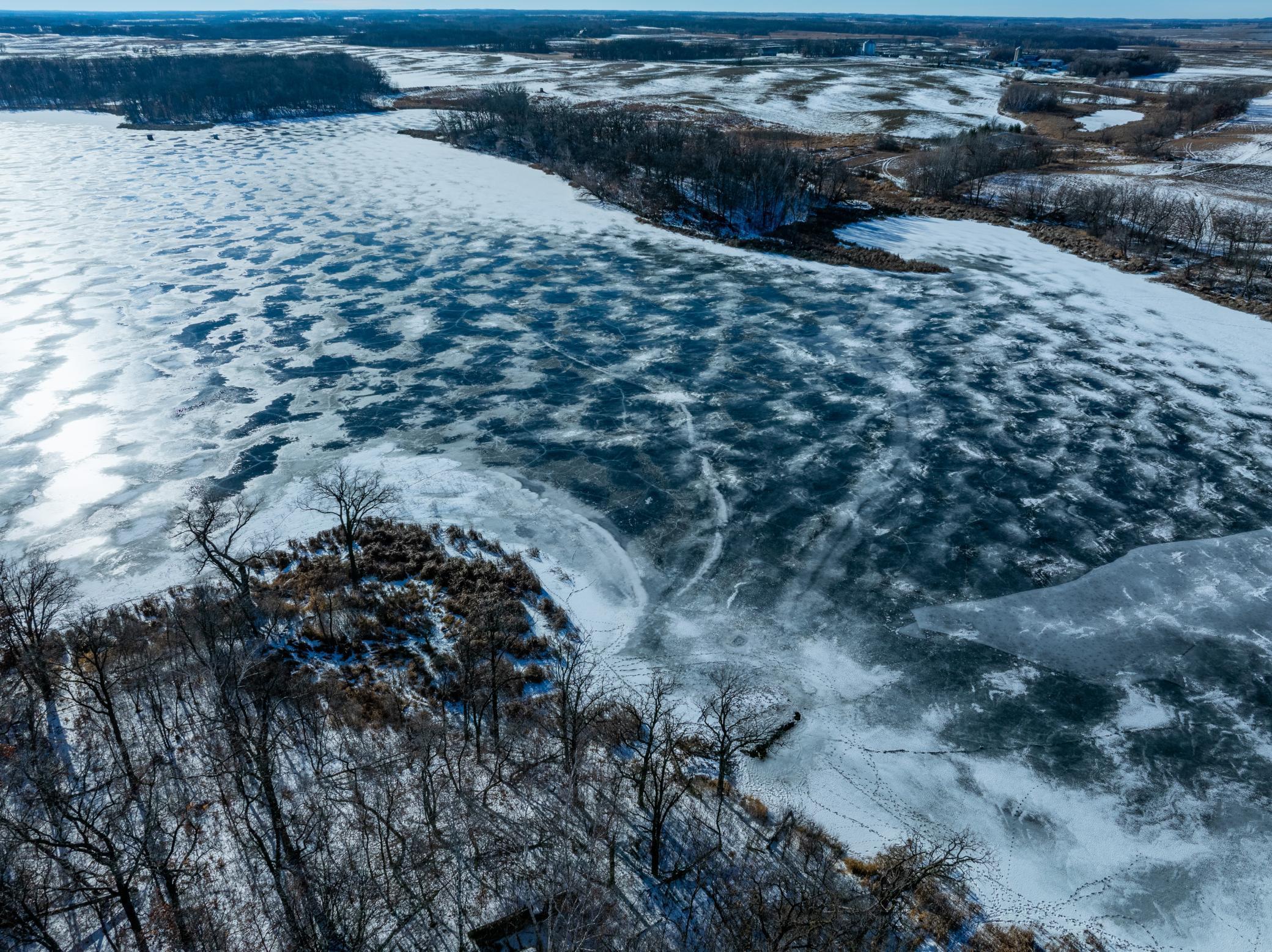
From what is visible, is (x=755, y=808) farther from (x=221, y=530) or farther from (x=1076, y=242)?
(x=1076, y=242)

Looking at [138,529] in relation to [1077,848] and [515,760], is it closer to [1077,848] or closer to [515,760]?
[515,760]

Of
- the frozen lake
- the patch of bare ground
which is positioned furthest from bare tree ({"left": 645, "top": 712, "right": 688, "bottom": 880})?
the patch of bare ground

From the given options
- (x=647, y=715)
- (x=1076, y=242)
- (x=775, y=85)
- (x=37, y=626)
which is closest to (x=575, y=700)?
(x=647, y=715)

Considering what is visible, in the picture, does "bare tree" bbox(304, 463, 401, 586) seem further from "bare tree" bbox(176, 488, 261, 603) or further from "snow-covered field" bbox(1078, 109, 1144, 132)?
"snow-covered field" bbox(1078, 109, 1144, 132)

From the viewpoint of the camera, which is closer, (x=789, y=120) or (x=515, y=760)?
(x=515, y=760)

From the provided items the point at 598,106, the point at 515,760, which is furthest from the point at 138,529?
the point at 598,106

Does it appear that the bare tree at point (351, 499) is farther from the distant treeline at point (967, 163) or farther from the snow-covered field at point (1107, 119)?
the snow-covered field at point (1107, 119)
